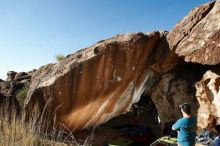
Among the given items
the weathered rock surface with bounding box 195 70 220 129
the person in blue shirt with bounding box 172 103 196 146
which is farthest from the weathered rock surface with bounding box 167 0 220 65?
the person in blue shirt with bounding box 172 103 196 146

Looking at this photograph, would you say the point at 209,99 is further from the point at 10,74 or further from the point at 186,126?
the point at 10,74

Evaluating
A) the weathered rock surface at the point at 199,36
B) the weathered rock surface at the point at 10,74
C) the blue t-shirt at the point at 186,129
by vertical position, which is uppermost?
the weathered rock surface at the point at 10,74

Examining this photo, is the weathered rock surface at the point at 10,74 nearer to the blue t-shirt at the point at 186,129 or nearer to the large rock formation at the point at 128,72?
the large rock formation at the point at 128,72

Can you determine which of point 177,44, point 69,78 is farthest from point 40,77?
point 177,44

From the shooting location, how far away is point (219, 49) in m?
8.39

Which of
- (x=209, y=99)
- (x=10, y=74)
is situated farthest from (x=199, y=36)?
(x=10, y=74)

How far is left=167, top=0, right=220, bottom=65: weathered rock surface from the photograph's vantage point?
8.56 meters

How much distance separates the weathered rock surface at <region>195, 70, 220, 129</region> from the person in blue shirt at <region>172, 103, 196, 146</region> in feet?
9.73

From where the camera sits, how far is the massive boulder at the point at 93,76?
9.51m

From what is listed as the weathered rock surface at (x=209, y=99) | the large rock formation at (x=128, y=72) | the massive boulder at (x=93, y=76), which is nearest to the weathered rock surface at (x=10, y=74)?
the large rock formation at (x=128, y=72)

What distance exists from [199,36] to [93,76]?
316 cm

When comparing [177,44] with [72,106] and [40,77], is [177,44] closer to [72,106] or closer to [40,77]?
[72,106]

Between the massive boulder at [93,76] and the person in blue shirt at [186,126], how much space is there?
3.91 m

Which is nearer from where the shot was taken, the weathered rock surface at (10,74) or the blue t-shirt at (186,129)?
the blue t-shirt at (186,129)
